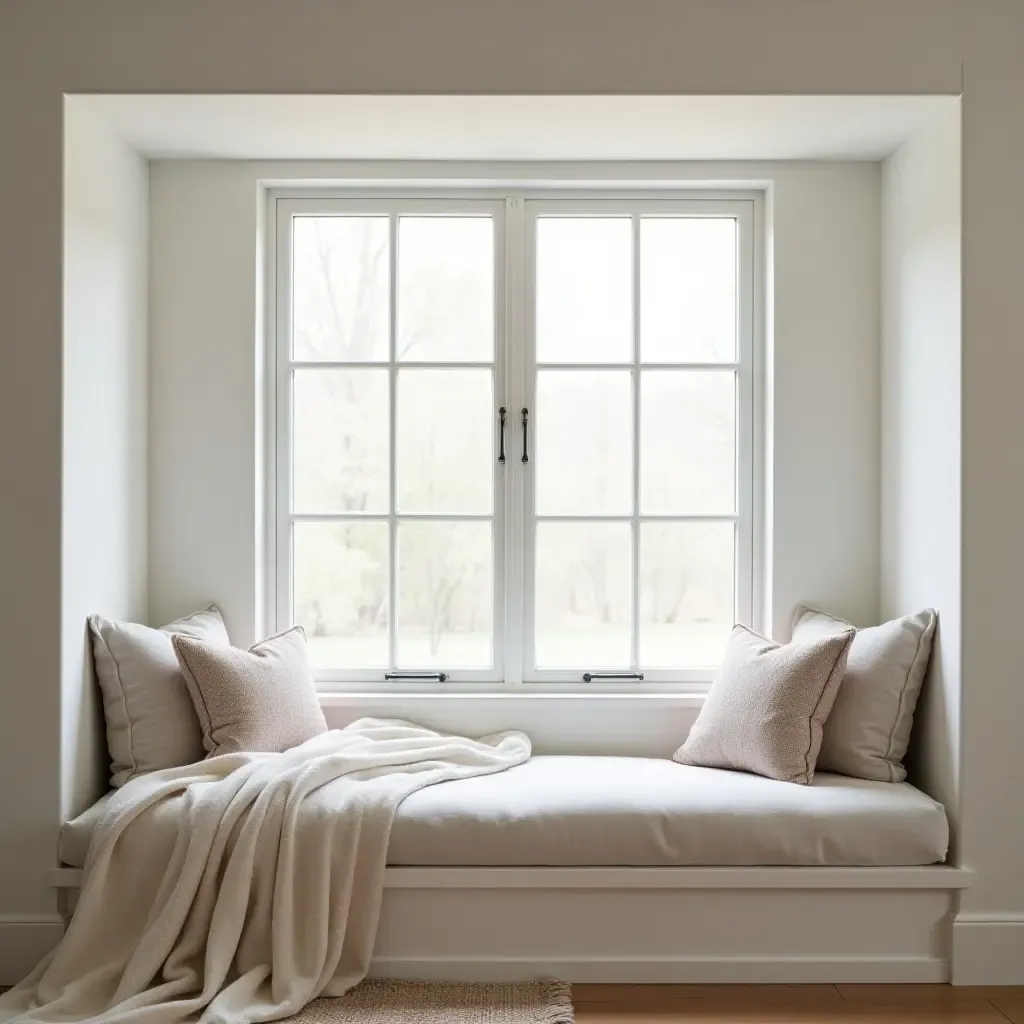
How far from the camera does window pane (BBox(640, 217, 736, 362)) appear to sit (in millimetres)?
3152

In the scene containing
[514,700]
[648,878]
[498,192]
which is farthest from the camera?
[498,192]

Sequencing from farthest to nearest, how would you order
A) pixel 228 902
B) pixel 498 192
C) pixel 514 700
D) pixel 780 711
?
pixel 498 192 < pixel 514 700 < pixel 780 711 < pixel 228 902

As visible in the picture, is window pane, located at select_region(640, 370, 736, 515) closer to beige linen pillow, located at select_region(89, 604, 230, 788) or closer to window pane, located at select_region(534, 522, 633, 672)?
window pane, located at select_region(534, 522, 633, 672)

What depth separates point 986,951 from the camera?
249 cm

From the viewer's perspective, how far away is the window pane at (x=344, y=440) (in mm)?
3158

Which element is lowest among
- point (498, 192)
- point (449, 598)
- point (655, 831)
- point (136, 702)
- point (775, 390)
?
point (655, 831)

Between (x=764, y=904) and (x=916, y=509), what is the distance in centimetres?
115

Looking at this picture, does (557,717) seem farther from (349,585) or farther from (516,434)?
(516,434)

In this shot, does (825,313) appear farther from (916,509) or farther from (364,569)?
(364,569)

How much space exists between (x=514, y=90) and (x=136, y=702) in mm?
1890

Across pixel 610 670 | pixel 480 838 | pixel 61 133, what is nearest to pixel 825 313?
pixel 610 670

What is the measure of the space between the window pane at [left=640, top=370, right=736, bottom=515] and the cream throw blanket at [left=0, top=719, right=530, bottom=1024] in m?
1.27

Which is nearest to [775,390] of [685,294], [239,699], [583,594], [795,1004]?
[685,294]

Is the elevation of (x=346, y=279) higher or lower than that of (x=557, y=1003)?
higher
